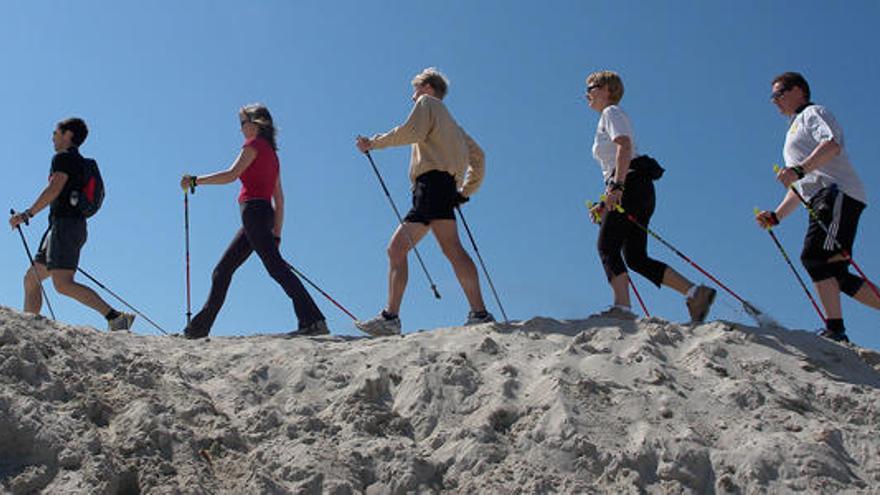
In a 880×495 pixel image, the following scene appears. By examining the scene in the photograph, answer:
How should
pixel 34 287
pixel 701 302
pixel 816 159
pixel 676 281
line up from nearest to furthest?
pixel 816 159 < pixel 701 302 < pixel 676 281 < pixel 34 287

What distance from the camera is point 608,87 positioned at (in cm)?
758

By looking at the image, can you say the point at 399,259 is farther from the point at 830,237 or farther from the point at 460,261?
the point at 830,237

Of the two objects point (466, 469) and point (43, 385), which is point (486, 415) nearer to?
point (466, 469)

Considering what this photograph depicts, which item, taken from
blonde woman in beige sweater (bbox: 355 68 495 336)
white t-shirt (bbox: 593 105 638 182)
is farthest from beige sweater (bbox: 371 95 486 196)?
white t-shirt (bbox: 593 105 638 182)

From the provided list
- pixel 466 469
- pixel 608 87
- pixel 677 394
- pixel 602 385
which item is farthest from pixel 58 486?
pixel 608 87

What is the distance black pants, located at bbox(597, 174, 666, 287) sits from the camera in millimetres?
7367

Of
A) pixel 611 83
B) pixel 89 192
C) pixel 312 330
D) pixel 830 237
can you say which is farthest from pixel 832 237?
pixel 89 192

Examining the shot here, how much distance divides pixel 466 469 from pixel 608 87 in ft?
11.8

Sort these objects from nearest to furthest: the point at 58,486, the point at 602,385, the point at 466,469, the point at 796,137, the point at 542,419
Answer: the point at 58,486
the point at 466,469
the point at 542,419
the point at 602,385
the point at 796,137

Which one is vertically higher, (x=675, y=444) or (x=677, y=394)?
(x=677, y=394)

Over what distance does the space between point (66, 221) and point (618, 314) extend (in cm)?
455

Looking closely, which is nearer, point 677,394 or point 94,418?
point 94,418

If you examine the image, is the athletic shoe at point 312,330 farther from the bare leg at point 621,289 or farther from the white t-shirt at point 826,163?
the white t-shirt at point 826,163

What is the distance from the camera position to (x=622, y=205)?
7.41m
